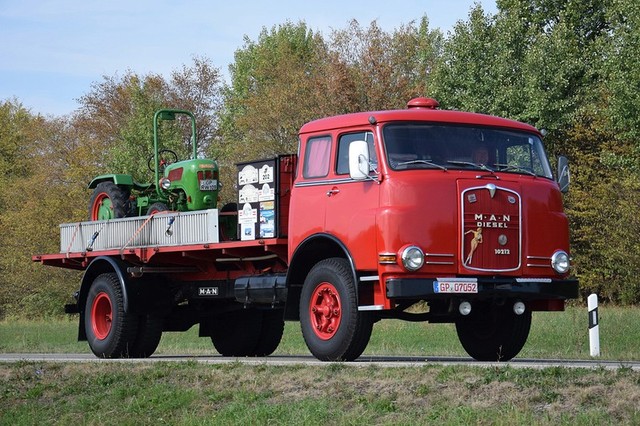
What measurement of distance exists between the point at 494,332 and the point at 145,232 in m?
5.47

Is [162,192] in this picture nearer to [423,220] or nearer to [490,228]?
[423,220]

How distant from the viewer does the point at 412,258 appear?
13.6 meters

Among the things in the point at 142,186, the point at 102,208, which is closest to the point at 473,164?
the point at 142,186

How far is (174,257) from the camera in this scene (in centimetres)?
1823

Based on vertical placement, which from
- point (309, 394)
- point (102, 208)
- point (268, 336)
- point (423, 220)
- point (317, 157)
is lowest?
point (309, 394)

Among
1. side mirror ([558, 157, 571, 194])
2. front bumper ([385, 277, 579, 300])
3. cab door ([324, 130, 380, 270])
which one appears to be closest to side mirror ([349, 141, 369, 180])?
cab door ([324, 130, 380, 270])

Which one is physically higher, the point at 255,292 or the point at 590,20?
the point at 590,20

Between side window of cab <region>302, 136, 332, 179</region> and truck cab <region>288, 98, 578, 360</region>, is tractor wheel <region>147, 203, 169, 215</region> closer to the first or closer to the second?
truck cab <region>288, 98, 578, 360</region>

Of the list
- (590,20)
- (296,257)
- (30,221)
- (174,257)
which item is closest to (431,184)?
(296,257)

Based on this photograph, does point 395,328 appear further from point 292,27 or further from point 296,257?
point 292,27

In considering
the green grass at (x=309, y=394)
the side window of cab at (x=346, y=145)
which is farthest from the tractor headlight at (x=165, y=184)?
the side window of cab at (x=346, y=145)

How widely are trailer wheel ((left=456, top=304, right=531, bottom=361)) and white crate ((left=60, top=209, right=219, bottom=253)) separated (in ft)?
11.6

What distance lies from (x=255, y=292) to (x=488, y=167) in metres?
3.68

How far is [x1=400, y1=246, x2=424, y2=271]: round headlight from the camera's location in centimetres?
1354
